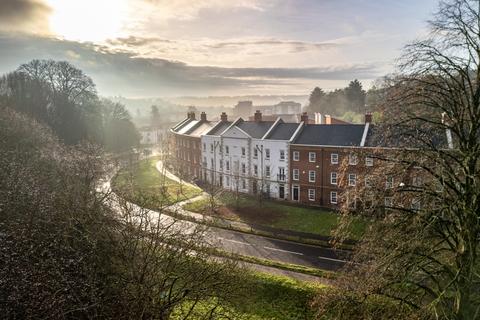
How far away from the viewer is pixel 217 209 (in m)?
42.7

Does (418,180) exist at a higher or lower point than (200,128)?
lower

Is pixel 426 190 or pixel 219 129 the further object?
pixel 219 129

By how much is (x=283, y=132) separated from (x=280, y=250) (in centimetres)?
2106

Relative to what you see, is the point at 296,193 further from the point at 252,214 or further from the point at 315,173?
the point at 252,214

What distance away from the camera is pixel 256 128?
51.5 m

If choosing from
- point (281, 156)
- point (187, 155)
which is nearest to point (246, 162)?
point (281, 156)

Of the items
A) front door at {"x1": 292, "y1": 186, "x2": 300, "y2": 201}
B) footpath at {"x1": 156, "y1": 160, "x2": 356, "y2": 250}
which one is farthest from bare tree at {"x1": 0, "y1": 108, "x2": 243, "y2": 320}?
front door at {"x1": 292, "y1": 186, "x2": 300, "y2": 201}

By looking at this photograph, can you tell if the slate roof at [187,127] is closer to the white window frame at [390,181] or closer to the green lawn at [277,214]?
the green lawn at [277,214]

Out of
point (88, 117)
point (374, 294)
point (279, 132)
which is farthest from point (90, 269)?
point (88, 117)

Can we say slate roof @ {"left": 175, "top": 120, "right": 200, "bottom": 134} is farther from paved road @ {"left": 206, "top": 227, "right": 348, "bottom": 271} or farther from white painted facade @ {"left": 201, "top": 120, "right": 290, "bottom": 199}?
paved road @ {"left": 206, "top": 227, "right": 348, "bottom": 271}

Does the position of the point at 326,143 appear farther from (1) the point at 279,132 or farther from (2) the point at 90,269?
(2) the point at 90,269

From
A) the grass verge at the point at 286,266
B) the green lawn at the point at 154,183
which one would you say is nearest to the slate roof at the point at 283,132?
the green lawn at the point at 154,183

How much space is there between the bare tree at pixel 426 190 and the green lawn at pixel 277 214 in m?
20.2

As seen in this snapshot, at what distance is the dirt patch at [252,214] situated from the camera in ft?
128
